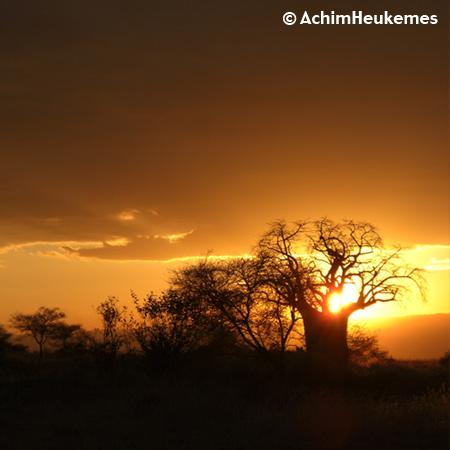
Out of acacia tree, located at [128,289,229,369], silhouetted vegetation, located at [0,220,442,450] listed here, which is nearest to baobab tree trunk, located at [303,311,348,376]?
silhouetted vegetation, located at [0,220,442,450]

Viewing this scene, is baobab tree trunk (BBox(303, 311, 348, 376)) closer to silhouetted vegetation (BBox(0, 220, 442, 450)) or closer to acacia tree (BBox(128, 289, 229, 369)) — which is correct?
silhouetted vegetation (BBox(0, 220, 442, 450))

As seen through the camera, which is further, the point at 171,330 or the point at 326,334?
the point at 326,334

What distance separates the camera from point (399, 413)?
49.7 feet

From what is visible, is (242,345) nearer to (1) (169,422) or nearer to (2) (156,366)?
(2) (156,366)

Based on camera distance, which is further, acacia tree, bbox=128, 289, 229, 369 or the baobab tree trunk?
the baobab tree trunk

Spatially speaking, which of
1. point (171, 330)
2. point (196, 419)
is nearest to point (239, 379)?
point (171, 330)

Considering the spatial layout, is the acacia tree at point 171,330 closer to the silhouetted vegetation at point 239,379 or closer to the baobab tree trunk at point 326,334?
the silhouetted vegetation at point 239,379

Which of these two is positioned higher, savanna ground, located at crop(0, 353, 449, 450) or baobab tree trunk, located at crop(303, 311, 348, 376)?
baobab tree trunk, located at crop(303, 311, 348, 376)

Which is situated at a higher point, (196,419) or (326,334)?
(326,334)

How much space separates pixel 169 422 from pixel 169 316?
10.3m

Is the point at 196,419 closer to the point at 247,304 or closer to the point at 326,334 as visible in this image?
the point at 247,304

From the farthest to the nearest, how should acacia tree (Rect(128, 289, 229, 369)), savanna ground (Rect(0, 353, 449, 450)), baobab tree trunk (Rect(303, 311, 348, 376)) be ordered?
baobab tree trunk (Rect(303, 311, 348, 376)) → acacia tree (Rect(128, 289, 229, 369)) → savanna ground (Rect(0, 353, 449, 450))

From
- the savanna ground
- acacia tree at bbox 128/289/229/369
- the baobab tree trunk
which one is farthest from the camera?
the baobab tree trunk

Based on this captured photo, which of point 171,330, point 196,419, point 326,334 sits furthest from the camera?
point 326,334
